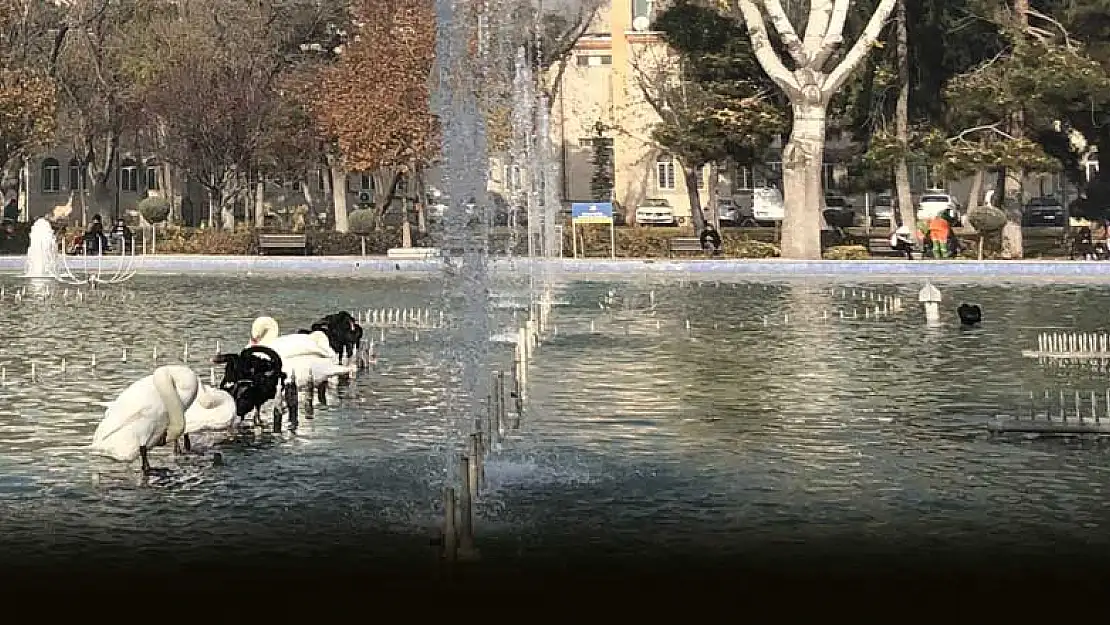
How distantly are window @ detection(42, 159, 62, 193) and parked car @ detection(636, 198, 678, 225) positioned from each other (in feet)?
77.7

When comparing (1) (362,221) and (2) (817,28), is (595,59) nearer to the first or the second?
(1) (362,221)

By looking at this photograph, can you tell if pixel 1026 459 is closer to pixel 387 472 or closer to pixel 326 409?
pixel 387 472

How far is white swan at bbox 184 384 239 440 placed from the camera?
34.5ft

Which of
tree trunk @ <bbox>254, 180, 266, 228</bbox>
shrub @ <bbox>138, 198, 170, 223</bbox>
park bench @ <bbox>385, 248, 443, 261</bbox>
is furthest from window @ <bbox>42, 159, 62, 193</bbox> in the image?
park bench @ <bbox>385, 248, 443, 261</bbox>

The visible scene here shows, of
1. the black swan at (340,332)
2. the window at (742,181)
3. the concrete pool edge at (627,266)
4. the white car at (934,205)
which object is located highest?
the window at (742,181)

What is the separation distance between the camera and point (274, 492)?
912 cm

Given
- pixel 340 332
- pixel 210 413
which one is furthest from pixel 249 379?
pixel 340 332

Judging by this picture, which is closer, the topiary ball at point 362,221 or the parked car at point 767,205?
the topiary ball at point 362,221

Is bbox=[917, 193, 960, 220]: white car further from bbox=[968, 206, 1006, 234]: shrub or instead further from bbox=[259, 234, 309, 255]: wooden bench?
bbox=[259, 234, 309, 255]: wooden bench

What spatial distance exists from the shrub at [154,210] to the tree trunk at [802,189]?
71.6 ft

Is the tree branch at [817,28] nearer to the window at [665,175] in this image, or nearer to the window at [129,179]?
the window at [665,175]

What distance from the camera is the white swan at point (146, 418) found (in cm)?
979

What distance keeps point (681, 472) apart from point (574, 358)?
20.8ft

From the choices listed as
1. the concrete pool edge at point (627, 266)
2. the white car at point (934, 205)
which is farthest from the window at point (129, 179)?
the white car at point (934, 205)
